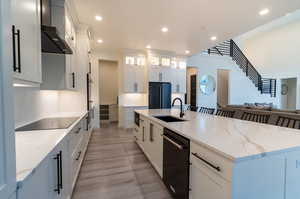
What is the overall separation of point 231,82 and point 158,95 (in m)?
4.58

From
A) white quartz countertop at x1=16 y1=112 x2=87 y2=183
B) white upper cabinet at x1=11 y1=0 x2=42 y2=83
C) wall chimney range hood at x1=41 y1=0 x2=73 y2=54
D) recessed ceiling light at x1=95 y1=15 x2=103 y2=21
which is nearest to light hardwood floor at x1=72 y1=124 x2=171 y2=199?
white quartz countertop at x1=16 y1=112 x2=87 y2=183

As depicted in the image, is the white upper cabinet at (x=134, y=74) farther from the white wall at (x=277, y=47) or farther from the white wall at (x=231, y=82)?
the white wall at (x=277, y=47)

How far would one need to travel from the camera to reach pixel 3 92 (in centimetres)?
60

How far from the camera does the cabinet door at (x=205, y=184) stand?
107cm

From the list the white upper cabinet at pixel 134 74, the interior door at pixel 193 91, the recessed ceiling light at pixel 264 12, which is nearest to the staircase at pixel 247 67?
the interior door at pixel 193 91

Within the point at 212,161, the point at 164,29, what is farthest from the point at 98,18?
the point at 212,161

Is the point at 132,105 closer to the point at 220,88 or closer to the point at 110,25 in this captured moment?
the point at 110,25

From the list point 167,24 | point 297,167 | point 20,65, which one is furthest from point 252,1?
point 20,65

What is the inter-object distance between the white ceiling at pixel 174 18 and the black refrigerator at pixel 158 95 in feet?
5.08

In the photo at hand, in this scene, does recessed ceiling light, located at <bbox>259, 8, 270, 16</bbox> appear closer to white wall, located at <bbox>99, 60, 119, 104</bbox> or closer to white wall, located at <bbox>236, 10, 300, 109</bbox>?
white wall, located at <bbox>236, 10, 300, 109</bbox>

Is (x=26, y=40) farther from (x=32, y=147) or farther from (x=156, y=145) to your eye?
(x=156, y=145)

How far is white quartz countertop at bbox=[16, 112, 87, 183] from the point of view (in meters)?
0.84

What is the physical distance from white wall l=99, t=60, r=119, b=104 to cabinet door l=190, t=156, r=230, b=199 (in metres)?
6.60

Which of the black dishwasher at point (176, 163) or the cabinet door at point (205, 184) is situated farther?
the black dishwasher at point (176, 163)
